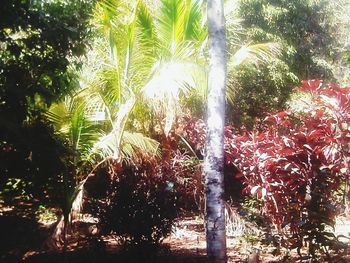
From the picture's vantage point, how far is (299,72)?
12594 mm

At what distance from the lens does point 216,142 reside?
4371 mm

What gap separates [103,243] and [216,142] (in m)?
2.37

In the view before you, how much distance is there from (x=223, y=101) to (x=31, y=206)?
686 cm

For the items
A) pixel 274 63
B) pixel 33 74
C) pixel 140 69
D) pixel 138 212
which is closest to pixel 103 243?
pixel 138 212

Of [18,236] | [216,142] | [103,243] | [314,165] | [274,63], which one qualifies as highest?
[274,63]

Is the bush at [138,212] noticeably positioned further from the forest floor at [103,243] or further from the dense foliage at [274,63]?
the dense foliage at [274,63]

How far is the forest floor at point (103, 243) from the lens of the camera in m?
5.60

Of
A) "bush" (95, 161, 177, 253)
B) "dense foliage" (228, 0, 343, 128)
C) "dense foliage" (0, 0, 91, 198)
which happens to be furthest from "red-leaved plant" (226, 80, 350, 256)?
"dense foliage" (228, 0, 343, 128)

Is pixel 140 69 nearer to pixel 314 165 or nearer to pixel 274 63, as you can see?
pixel 314 165

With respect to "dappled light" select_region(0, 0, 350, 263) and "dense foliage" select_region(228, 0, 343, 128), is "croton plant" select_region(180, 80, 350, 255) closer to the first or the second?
"dappled light" select_region(0, 0, 350, 263)

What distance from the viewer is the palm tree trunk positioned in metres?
4.20

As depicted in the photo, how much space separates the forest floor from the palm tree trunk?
0.77 metres

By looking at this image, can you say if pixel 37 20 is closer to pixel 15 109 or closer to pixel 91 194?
pixel 15 109

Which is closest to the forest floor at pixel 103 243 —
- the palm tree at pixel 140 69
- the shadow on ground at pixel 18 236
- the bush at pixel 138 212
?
the shadow on ground at pixel 18 236
